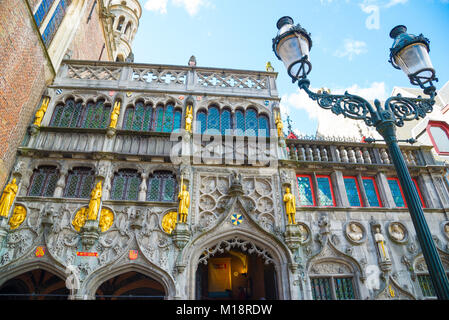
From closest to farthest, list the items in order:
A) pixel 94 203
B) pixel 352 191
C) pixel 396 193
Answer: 1. pixel 94 203
2. pixel 352 191
3. pixel 396 193

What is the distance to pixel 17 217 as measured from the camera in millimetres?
10781

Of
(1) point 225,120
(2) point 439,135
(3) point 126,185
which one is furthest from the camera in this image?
(2) point 439,135

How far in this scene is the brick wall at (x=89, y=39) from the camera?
16908 mm

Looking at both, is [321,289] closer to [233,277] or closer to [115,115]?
[233,277]

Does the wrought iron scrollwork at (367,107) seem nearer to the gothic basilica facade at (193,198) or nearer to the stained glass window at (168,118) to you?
the gothic basilica facade at (193,198)

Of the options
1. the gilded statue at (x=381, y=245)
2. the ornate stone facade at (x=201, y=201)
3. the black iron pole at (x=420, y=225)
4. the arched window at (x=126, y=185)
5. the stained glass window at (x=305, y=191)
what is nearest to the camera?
the black iron pole at (x=420, y=225)

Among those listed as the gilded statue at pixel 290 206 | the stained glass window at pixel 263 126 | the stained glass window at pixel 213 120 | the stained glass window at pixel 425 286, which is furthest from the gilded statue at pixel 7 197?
the stained glass window at pixel 425 286

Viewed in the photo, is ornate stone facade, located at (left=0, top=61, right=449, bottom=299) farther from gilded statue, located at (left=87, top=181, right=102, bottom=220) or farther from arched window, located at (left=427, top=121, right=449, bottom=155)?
arched window, located at (left=427, top=121, right=449, bottom=155)

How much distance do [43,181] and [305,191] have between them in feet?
35.9

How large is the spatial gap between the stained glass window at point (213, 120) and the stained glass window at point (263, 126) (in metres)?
2.02

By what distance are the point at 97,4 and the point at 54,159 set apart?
12.8 meters

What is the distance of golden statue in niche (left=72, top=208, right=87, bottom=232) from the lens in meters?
10.8

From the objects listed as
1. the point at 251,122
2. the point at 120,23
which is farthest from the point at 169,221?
the point at 120,23

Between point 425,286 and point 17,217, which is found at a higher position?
point 17,217
